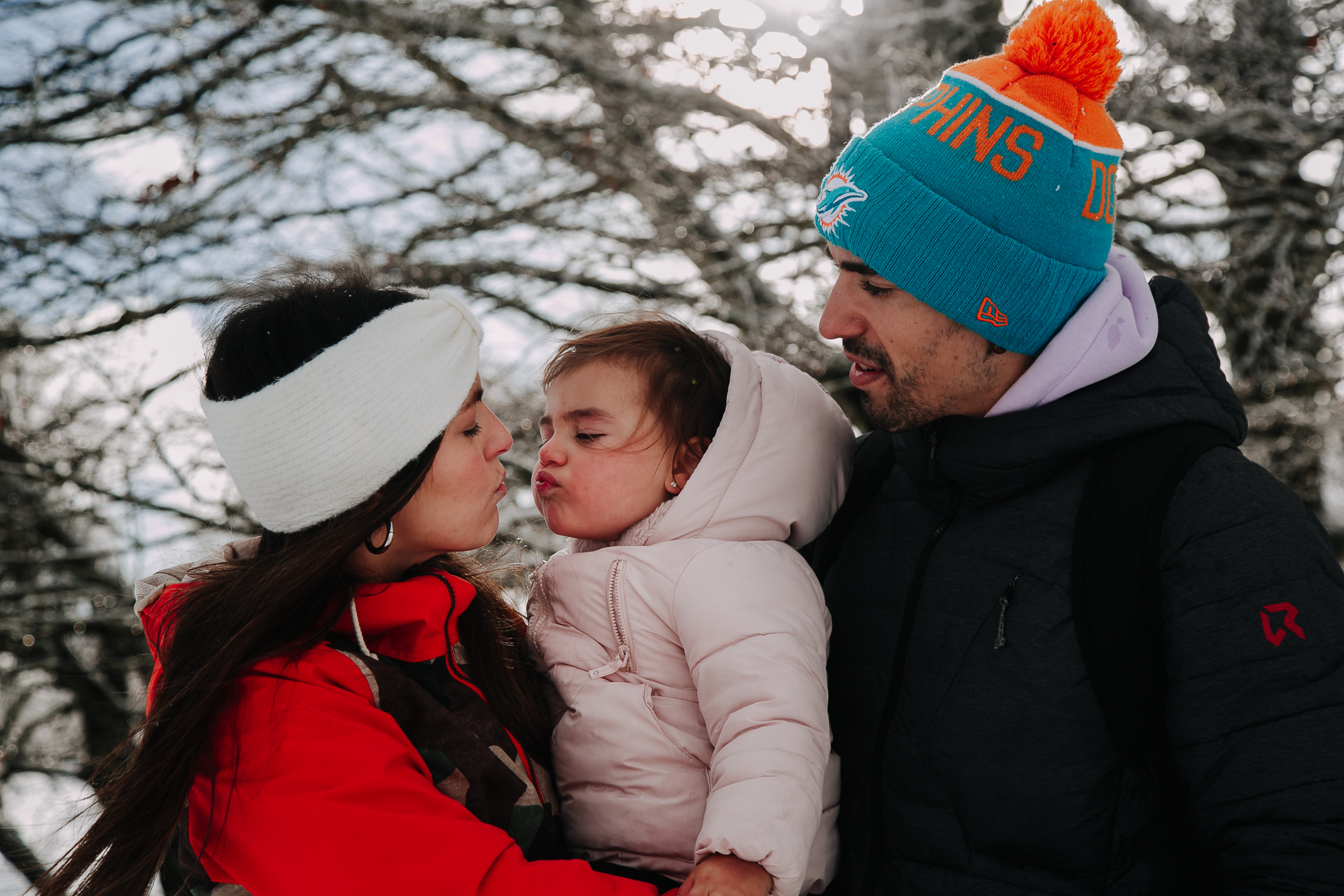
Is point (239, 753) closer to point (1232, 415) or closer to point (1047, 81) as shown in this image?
point (1232, 415)

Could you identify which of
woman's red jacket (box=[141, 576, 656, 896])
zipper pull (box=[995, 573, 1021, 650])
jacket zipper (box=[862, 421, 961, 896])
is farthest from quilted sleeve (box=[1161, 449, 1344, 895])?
woman's red jacket (box=[141, 576, 656, 896])

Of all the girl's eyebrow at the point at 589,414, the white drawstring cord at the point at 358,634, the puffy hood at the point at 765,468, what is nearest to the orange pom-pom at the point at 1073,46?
the puffy hood at the point at 765,468

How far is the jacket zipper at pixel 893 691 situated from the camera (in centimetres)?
164

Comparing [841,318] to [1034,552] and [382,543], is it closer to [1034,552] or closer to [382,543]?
[1034,552]

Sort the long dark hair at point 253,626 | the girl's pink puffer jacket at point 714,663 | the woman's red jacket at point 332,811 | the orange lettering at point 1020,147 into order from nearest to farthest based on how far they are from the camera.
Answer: the woman's red jacket at point 332,811
the long dark hair at point 253,626
the girl's pink puffer jacket at point 714,663
the orange lettering at point 1020,147

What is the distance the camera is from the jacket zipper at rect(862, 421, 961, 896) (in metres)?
1.64

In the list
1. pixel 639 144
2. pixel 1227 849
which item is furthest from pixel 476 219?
pixel 1227 849

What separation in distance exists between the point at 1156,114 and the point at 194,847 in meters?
5.00

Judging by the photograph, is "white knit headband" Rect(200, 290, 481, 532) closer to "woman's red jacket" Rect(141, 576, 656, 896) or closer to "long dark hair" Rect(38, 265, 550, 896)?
"long dark hair" Rect(38, 265, 550, 896)

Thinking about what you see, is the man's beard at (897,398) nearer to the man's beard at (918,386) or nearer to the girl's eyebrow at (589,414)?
the man's beard at (918,386)

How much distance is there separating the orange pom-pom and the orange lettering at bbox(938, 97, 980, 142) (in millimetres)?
155

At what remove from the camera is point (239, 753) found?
1318 mm

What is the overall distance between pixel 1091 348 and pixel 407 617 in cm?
141

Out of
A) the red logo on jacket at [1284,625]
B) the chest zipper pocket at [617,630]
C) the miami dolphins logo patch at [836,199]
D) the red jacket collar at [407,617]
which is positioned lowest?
the chest zipper pocket at [617,630]
